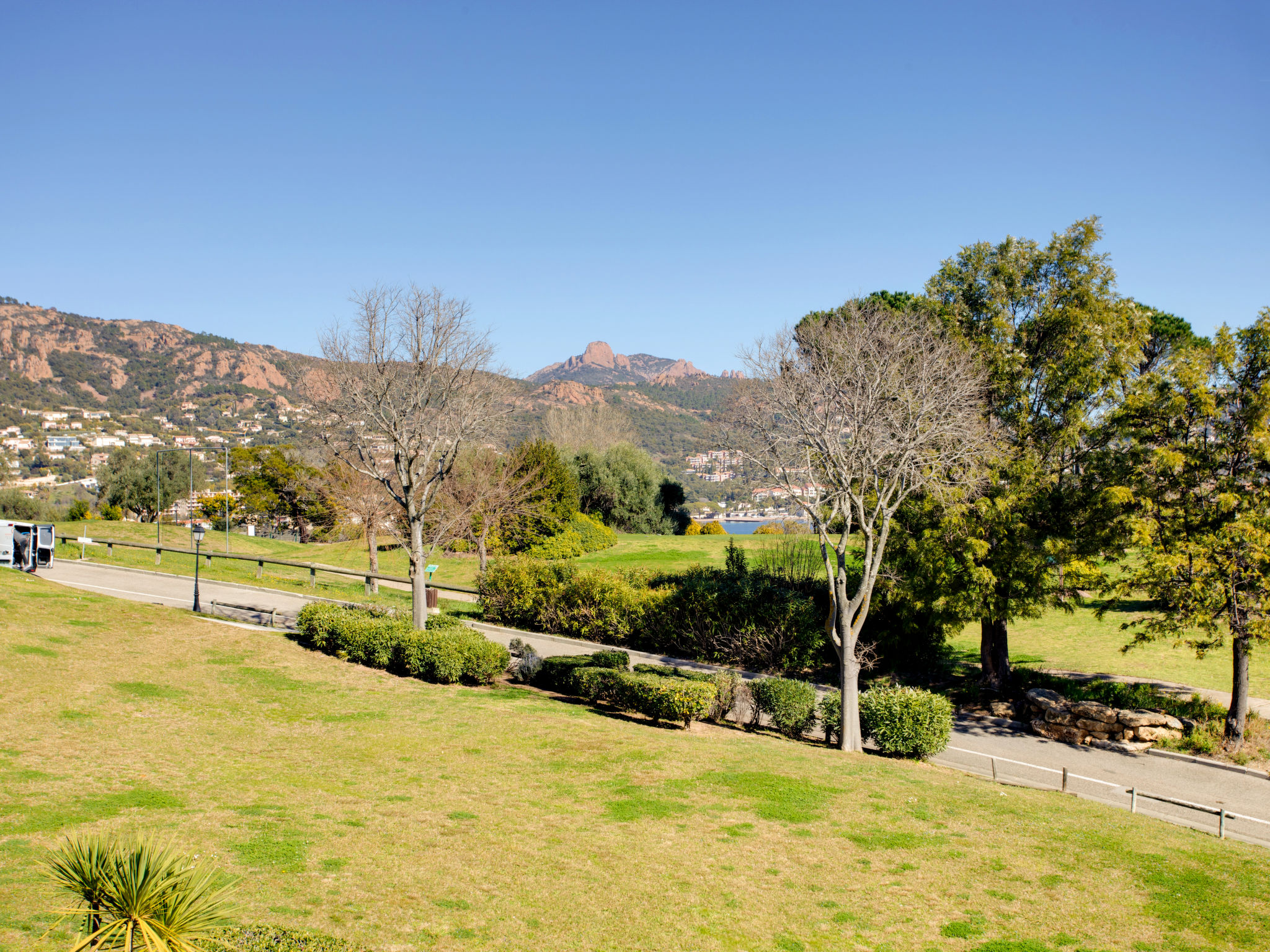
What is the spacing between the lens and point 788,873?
8.52 metres

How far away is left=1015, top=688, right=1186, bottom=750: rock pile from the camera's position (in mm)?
17109

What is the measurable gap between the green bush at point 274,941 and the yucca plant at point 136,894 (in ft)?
5.34

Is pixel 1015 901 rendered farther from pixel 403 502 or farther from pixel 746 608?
pixel 403 502

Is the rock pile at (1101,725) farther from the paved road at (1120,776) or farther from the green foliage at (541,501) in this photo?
the green foliage at (541,501)

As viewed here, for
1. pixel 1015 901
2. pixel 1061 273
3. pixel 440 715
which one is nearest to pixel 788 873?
pixel 1015 901

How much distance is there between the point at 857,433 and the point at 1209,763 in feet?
33.0

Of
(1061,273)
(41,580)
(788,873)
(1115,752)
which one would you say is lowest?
(1115,752)

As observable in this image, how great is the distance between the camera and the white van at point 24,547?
26703mm

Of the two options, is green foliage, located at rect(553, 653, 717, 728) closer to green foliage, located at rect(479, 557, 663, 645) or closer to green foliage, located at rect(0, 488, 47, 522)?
green foliage, located at rect(479, 557, 663, 645)

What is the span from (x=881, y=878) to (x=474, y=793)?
5382 millimetres

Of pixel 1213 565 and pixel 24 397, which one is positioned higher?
pixel 24 397

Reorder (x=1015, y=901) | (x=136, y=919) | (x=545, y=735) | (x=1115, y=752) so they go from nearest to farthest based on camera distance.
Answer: (x=136, y=919), (x=1015, y=901), (x=545, y=735), (x=1115, y=752)

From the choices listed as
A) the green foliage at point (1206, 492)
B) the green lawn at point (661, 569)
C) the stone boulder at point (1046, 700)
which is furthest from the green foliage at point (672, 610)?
the green foliage at point (1206, 492)

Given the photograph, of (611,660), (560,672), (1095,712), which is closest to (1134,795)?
(1095,712)
